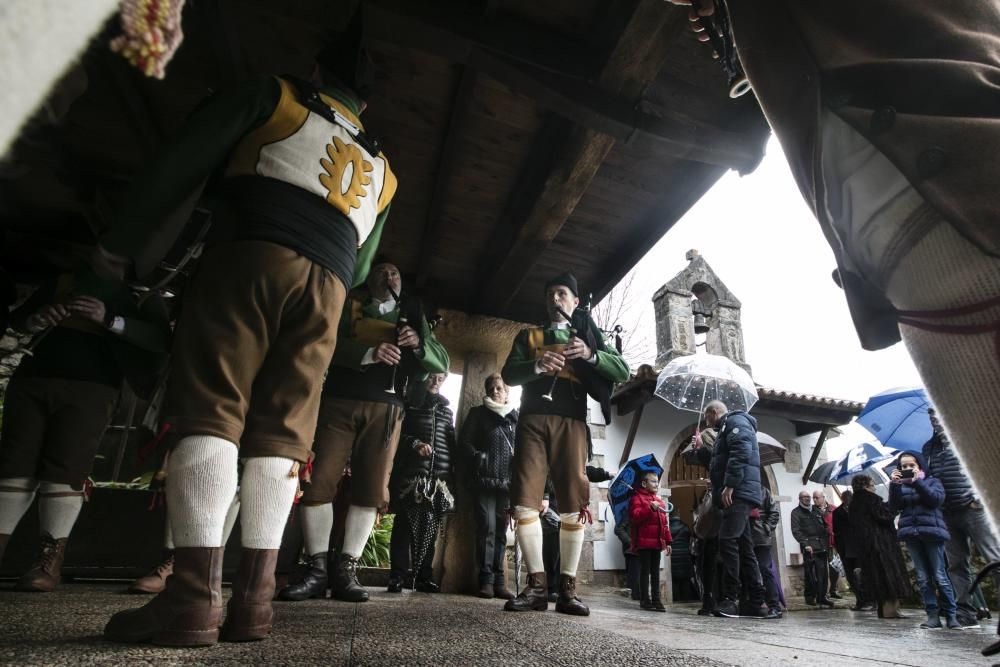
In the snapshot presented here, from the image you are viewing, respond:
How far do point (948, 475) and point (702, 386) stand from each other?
348 cm

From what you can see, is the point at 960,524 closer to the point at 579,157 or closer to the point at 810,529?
the point at 810,529

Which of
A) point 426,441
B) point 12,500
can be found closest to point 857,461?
point 426,441

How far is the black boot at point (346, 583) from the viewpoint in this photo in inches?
116

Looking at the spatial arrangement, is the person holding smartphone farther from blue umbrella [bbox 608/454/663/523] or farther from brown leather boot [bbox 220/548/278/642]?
brown leather boot [bbox 220/548/278/642]

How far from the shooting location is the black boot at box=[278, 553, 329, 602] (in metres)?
2.84

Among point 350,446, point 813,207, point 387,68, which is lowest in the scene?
point 350,446

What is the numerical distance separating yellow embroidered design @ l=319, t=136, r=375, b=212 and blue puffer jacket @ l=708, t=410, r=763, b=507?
4.65 m

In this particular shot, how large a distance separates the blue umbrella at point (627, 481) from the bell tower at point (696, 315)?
3.78m

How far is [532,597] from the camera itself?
3170 mm

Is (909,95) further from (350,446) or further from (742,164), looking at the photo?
(350,446)

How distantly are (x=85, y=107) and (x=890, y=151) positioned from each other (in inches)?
160

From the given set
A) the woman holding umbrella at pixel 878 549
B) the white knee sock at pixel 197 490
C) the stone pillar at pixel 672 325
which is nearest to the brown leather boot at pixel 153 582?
the white knee sock at pixel 197 490

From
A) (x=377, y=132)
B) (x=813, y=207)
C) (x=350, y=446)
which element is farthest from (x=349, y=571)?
(x=813, y=207)

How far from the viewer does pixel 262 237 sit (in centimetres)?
170
